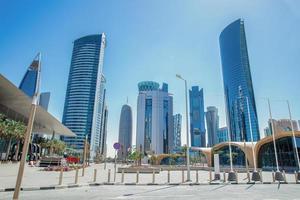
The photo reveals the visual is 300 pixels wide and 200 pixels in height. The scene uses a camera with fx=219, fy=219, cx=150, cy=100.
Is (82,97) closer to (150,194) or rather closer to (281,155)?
(281,155)

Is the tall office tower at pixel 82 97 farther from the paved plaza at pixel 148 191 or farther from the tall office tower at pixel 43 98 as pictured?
the paved plaza at pixel 148 191

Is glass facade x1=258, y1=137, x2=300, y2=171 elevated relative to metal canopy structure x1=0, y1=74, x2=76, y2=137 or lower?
lower

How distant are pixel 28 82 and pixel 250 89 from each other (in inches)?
4967

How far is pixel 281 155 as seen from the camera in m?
47.7

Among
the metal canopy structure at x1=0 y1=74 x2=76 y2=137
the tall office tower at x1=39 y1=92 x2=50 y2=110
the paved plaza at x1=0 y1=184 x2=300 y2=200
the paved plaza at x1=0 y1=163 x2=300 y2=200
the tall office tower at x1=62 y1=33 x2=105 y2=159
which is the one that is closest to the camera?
Answer: the paved plaza at x1=0 y1=184 x2=300 y2=200

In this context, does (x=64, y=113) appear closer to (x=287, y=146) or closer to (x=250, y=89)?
(x=250, y=89)

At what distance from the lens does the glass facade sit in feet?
149

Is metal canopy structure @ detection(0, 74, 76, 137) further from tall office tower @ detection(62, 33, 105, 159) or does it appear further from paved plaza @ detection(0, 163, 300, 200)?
tall office tower @ detection(62, 33, 105, 159)

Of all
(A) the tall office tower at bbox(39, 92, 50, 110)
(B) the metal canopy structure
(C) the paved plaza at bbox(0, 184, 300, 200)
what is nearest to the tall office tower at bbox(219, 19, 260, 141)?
(A) the tall office tower at bbox(39, 92, 50, 110)

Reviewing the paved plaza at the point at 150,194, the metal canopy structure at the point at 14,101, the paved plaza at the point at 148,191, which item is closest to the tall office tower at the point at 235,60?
the metal canopy structure at the point at 14,101

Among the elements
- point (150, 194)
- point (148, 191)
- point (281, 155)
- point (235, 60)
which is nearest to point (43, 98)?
point (148, 191)

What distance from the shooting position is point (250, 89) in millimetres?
119562

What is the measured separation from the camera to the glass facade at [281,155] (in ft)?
149

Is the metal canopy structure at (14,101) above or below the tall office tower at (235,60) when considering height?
below
